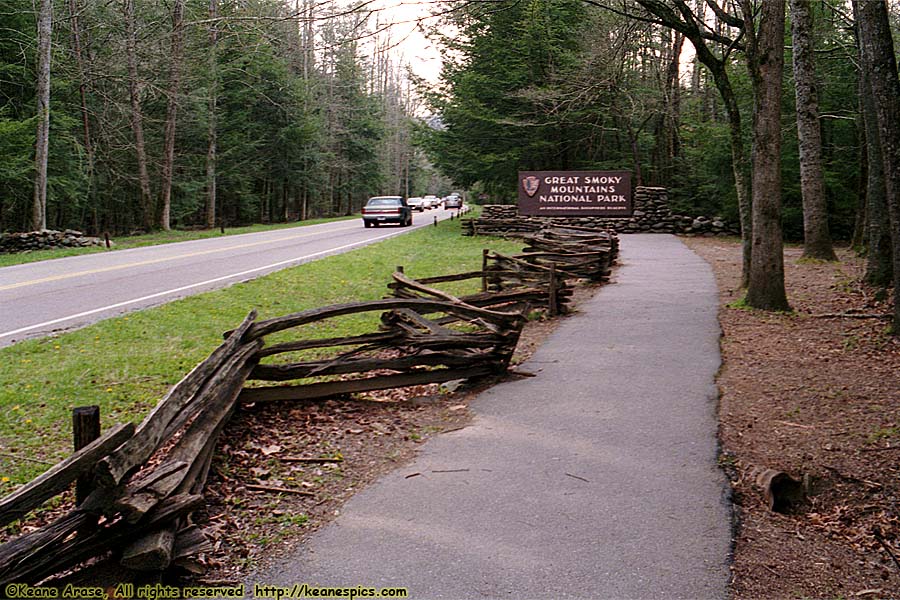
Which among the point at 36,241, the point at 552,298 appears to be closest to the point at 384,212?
the point at 36,241

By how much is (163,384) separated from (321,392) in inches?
72.3

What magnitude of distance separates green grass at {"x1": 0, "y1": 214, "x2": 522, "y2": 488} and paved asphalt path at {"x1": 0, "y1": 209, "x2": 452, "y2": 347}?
767 mm

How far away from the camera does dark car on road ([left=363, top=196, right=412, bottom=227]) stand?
3934 cm

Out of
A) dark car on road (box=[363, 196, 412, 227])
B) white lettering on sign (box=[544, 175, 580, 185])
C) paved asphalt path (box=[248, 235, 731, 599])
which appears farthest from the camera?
dark car on road (box=[363, 196, 412, 227])

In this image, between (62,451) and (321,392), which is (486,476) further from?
(62,451)

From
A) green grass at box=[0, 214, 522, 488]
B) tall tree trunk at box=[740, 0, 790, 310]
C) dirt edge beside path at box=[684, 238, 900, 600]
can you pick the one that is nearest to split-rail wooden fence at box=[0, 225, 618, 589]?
green grass at box=[0, 214, 522, 488]

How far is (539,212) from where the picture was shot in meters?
31.1

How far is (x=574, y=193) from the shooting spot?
31.0 metres

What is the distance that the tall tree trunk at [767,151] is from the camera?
11.5m

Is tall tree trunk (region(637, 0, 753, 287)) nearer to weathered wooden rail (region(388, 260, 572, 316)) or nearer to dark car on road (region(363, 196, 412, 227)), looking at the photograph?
weathered wooden rail (region(388, 260, 572, 316))

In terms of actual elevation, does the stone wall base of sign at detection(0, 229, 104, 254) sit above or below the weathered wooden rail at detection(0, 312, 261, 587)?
above

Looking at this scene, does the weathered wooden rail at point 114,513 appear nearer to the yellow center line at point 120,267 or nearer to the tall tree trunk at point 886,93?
the tall tree trunk at point 886,93

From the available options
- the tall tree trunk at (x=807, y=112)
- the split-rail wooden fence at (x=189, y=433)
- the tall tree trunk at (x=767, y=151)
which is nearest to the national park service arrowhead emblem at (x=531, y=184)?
the tall tree trunk at (x=807, y=112)

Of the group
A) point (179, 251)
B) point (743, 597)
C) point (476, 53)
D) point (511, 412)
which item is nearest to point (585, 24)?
point (476, 53)
